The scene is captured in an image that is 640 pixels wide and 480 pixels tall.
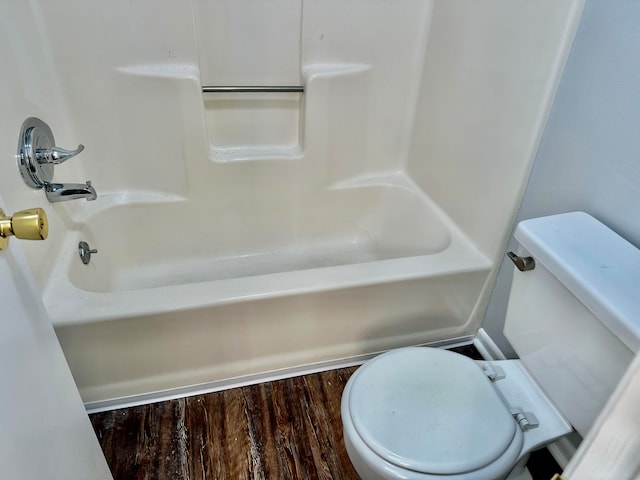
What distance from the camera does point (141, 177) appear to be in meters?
1.67

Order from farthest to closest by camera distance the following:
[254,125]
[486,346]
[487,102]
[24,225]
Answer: [254,125]
[486,346]
[487,102]
[24,225]

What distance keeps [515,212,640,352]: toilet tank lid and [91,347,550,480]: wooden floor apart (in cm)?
84

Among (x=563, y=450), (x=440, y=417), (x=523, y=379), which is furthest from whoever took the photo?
(x=563, y=450)

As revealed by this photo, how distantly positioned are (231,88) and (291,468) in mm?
1378

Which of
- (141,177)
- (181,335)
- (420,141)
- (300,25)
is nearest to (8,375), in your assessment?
(181,335)

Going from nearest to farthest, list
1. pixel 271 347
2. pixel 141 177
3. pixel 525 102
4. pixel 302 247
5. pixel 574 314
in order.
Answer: pixel 574 314 → pixel 525 102 → pixel 271 347 → pixel 141 177 → pixel 302 247

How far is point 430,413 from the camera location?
94 centimetres

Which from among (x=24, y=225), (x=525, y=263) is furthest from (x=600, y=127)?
(x=24, y=225)

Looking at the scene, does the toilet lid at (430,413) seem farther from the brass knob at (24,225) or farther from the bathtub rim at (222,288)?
the brass knob at (24,225)

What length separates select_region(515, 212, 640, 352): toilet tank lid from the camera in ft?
2.36

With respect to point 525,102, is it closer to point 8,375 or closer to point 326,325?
point 326,325

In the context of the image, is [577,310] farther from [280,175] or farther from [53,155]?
[53,155]

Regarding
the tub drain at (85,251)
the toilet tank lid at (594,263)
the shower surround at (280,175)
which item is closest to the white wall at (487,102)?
the shower surround at (280,175)

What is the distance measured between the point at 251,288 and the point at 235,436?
49 cm
